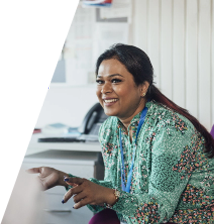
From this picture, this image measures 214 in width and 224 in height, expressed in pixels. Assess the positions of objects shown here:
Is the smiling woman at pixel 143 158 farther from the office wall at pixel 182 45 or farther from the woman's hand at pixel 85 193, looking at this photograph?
the office wall at pixel 182 45

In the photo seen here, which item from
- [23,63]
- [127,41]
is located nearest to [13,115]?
[23,63]

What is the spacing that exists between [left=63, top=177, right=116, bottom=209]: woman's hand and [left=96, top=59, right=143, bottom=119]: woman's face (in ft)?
1.01

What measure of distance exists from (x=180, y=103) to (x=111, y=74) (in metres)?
0.93

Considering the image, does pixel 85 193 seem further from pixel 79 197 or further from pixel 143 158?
pixel 143 158

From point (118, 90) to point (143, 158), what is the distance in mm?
250

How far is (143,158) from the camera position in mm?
947

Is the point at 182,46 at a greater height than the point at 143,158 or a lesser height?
greater

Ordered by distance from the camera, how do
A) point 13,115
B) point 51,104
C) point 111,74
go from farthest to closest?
point 51,104 → point 13,115 → point 111,74

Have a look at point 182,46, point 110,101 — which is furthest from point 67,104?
point 110,101

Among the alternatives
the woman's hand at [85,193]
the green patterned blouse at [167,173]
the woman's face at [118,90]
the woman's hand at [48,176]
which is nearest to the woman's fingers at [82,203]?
the woman's hand at [85,193]

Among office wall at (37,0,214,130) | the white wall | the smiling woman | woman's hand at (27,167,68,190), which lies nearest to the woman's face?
the smiling woman

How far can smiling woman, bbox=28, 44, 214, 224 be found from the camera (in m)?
0.84

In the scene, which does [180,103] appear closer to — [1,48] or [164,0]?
[164,0]

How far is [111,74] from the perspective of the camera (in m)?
1.01
